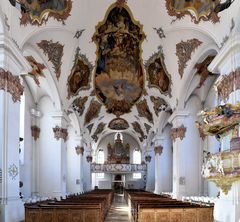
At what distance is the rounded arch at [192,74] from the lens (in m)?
15.9

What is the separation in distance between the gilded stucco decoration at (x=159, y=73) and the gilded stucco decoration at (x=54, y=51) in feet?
14.8

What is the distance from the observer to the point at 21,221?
12.4 metres

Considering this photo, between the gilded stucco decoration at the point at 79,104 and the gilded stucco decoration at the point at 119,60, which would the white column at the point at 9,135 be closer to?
the gilded stucco decoration at the point at 119,60

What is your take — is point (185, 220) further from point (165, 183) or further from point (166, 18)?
point (165, 183)

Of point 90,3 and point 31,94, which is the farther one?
point 31,94

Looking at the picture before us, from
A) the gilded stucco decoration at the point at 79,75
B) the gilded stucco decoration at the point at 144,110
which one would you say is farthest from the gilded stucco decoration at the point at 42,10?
the gilded stucco decoration at the point at 144,110

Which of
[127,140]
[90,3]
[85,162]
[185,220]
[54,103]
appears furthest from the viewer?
[127,140]

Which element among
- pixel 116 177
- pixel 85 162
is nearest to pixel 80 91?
pixel 85 162

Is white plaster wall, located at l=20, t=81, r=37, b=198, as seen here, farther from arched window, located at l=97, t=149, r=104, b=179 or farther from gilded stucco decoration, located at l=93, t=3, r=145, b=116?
arched window, located at l=97, t=149, r=104, b=179

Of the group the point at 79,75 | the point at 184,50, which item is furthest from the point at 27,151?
the point at 184,50

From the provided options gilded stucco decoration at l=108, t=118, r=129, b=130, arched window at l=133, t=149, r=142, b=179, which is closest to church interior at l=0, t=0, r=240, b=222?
gilded stucco decoration at l=108, t=118, r=129, b=130

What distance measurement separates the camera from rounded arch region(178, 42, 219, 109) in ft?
52.2

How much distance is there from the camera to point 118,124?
36531 mm

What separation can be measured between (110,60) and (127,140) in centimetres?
2571
